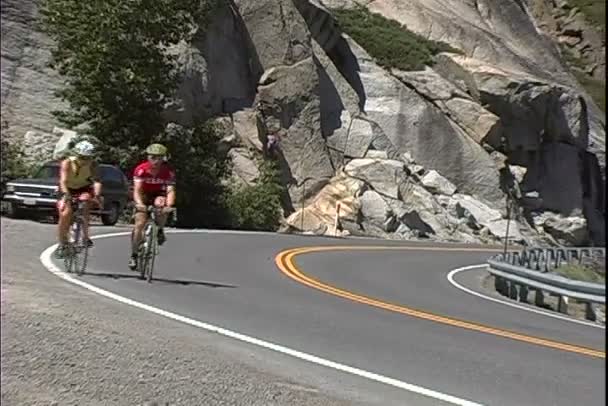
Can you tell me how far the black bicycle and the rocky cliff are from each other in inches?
848

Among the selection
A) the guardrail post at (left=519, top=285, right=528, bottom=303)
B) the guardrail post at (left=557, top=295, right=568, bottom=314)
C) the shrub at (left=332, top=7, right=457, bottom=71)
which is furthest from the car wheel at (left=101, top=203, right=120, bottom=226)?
the shrub at (left=332, top=7, right=457, bottom=71)

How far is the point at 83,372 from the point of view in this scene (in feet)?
23.3

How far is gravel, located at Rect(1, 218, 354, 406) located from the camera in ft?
22.4

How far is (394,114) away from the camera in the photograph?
167 ft

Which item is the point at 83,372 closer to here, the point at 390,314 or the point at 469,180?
the point at 390,314

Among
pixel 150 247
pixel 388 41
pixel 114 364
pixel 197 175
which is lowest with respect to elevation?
pixel 114 364

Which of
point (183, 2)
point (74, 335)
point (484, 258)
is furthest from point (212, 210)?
point (74, 335)

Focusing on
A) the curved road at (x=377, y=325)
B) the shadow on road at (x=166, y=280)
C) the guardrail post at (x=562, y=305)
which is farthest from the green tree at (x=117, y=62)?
the shadow on road at (x=166, y=280)

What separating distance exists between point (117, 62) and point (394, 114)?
66.7 ft

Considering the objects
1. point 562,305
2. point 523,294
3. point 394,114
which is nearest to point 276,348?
point 562,305

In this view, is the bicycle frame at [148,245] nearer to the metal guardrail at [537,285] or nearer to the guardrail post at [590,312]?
the metal guardrail at [537,285]

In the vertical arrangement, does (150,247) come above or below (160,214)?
below

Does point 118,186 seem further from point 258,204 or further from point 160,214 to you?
point 160,214

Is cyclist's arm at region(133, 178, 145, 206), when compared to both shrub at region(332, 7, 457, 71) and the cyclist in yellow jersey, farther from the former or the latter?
shrub at region(332, 7, 457, 71)
